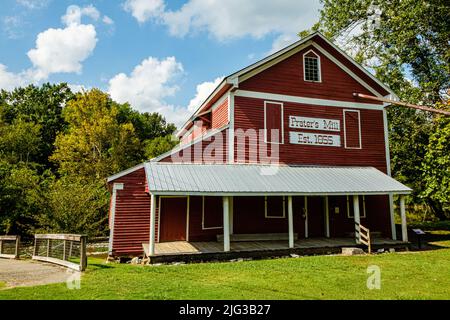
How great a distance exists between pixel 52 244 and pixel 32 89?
37.6 metres

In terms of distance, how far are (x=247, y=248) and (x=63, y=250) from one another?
5.95 m

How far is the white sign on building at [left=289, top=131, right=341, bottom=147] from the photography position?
14.5 metres

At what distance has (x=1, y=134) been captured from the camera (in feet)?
101

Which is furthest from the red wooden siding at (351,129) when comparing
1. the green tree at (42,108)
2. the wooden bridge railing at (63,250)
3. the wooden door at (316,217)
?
the green tree at (42,108)

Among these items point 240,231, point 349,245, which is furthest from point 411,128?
point 240,231

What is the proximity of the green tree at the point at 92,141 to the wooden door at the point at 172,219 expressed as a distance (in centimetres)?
1556

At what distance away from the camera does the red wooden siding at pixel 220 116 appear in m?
14.4

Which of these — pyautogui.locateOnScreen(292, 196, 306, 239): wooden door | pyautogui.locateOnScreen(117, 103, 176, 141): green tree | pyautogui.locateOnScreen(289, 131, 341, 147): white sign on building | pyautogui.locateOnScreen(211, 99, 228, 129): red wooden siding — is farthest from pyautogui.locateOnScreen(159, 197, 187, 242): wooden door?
pyautogui.locateOnScreen(117, 103, 176, 141): green tree

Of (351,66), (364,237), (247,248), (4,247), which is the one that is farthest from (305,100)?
(4,247)

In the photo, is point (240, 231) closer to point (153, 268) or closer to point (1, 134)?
point (153, 268)

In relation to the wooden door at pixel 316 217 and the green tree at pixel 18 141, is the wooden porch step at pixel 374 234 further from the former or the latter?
the green tree at pixel 18 141

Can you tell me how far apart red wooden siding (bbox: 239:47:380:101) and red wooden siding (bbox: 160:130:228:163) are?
2.48 m

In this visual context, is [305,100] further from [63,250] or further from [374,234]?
[63,250]

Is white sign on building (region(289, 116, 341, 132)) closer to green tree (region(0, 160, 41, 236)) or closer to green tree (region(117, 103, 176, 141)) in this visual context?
green tree (region(0, 160, 41, 236))
